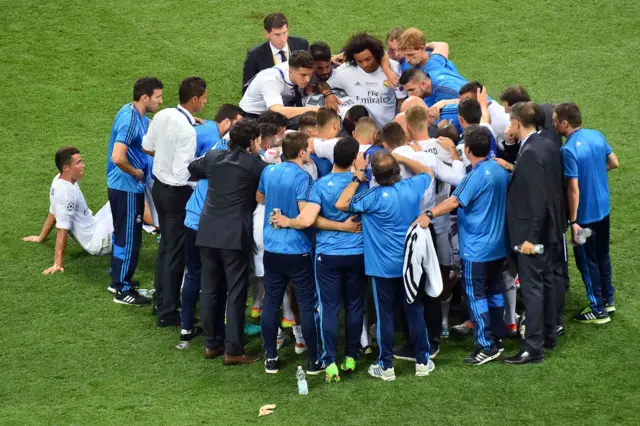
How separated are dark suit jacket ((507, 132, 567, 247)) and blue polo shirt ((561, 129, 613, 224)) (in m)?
0.40

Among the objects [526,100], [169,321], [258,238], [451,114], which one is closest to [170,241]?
[169,321]

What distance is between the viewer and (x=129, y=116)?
8344 millimetres

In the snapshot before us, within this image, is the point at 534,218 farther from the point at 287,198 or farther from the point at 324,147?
the point at 287,198

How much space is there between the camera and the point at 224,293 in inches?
300

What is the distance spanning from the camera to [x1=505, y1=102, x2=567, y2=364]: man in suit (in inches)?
270

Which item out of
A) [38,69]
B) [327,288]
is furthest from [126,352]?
[38,69]

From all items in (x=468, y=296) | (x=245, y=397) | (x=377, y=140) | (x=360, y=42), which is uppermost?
(x=360, y=42)

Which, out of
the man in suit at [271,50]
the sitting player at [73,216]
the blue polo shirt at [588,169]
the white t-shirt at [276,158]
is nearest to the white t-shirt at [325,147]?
the white t-shirt at [276,158]

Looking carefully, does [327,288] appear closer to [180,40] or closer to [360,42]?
[360,42]

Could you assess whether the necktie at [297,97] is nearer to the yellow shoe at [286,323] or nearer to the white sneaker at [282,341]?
the yellow shoe at [286,323]

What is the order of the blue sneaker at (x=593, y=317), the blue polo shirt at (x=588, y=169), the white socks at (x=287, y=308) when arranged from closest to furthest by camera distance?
the blue polo shirt at (x=588, y=169) < the blue sneaker at (x=593, y=317) < the white socks at (x=287, y=308)

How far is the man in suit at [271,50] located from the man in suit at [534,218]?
2.84m

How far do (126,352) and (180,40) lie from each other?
6.80 meters

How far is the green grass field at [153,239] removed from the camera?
6656mm
